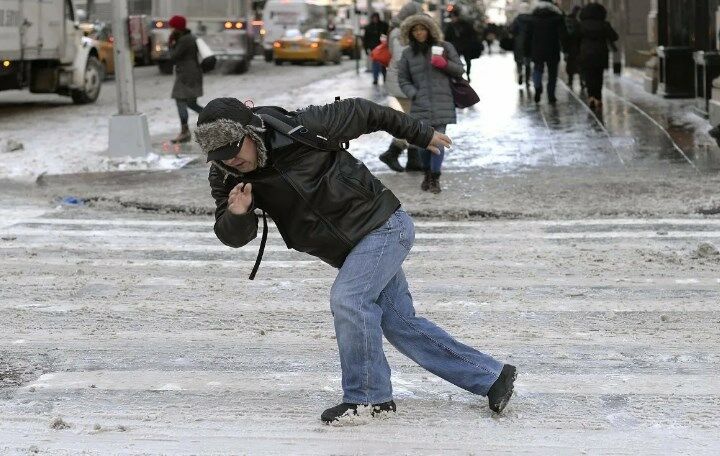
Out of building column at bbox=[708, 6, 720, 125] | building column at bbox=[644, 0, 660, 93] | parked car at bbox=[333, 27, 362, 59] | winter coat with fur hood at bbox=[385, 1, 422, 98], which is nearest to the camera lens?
winter coat with fur hood at bbox=[385, 1, 422, 98]

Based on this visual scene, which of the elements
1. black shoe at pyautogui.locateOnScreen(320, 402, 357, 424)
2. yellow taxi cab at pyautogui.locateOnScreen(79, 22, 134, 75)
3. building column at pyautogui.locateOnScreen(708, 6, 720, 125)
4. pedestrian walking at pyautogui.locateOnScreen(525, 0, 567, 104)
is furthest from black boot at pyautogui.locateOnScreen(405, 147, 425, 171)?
yellow taxi cab at pyautogui.locateOnScreen(79, 22, 134, 75)

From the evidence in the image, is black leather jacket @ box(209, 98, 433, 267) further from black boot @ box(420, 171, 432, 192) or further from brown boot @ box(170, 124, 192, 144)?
brown boot @ box(170, 124, 192, 144)

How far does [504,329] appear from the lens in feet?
23.7

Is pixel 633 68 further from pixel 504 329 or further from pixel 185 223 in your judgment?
pixel 504 329

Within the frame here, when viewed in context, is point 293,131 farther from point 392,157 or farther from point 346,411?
point 392,157

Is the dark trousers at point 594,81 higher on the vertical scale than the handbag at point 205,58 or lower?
lower

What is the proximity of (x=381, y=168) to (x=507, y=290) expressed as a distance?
6682 millimetres

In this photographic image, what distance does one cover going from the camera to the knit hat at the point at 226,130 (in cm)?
494

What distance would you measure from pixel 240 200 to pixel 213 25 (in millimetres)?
33544

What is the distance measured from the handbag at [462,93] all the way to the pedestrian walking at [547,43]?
10.2m

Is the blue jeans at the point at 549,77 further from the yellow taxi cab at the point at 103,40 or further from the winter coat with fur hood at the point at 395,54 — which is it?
the yellow taxi cab at the point at 103,40

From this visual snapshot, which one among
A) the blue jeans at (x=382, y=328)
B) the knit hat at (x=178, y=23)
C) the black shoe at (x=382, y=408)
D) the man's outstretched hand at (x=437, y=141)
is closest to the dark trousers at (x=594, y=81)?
the knit hat at (x=178, y=23)

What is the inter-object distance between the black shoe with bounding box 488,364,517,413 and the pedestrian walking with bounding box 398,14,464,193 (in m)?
7.01

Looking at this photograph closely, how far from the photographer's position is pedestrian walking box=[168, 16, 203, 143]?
58.5 ft
